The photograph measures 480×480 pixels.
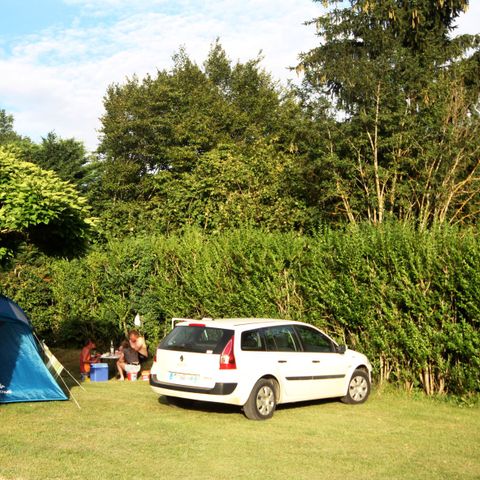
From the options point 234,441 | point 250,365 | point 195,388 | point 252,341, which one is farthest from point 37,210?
point 234,441

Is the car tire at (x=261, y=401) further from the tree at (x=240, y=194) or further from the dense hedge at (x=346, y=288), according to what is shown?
the tree at (x=240, y=194)

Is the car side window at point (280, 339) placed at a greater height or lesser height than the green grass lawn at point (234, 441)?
greater

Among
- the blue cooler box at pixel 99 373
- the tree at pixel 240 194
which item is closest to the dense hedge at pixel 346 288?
the blue cooler box at pixel 99 373

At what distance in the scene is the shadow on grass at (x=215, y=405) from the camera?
38.3 ft

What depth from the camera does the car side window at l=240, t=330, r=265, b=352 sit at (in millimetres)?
11047

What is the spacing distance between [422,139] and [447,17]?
7200 millimetres

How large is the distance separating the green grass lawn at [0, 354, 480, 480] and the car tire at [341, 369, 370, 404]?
0.24 metres

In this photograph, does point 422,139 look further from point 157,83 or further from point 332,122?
point 157,83

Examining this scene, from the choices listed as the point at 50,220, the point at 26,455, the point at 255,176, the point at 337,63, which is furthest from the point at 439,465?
the point at 255,176

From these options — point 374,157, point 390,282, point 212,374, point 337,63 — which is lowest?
point 212,374

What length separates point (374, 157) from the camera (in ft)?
75.8

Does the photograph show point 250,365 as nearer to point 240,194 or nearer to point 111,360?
point 111,360

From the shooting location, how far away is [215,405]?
12.1 meters

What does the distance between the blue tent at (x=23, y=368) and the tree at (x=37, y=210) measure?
4.40 feet
